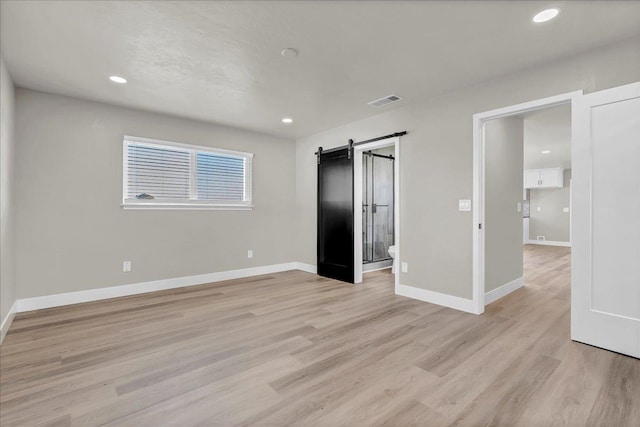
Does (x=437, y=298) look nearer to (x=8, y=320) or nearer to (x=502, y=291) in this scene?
(x=502, y=291)

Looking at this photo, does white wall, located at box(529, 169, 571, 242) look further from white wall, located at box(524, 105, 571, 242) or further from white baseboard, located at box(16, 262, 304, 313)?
white baseboard, located at box(16, 262, 304, 313)

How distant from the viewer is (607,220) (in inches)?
92.3

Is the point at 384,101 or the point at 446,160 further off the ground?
the point at 384,101

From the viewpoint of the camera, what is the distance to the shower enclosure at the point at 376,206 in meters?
5.47

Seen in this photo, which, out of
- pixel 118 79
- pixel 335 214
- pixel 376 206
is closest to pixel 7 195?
pixel 118 79

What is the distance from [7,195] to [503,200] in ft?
18.1

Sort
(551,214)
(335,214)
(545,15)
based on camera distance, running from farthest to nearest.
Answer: (551,214)
(335,214)
(545,15)

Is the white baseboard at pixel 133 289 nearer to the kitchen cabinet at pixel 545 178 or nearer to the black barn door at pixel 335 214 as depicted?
the black barn door at pixel 335 214

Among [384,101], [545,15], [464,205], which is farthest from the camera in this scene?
[384,101]

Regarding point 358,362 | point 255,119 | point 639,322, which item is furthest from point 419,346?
point 255,119

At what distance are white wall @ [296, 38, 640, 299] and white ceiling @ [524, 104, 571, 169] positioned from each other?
0.82 meters

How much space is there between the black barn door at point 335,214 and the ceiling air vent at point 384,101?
3.16 feet

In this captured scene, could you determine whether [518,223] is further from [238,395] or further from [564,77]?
[238,395]

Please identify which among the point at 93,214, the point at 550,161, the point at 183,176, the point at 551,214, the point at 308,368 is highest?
the point at 550,161
